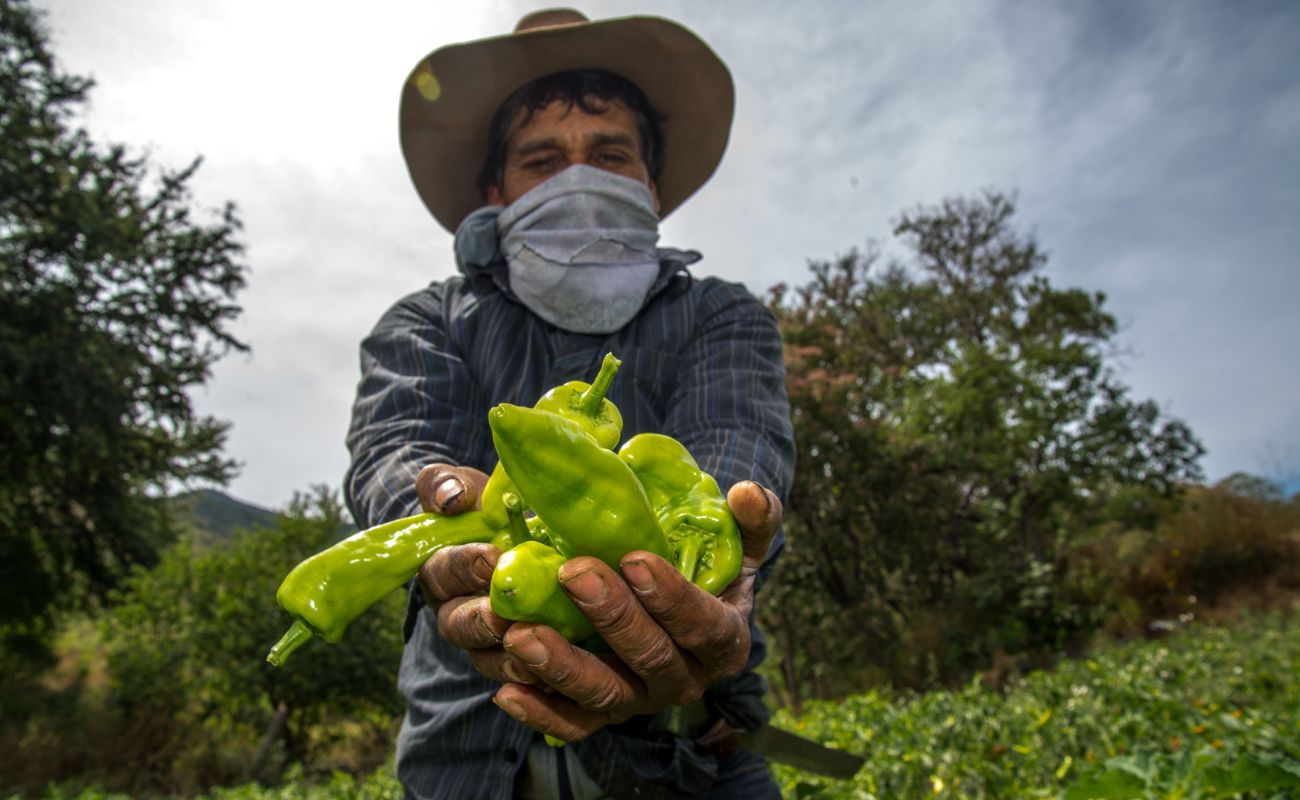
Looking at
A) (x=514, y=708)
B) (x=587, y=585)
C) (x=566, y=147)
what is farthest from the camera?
(x=566, y=147)

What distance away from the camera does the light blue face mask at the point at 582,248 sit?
86.4 inches

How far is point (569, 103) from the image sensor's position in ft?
8.39

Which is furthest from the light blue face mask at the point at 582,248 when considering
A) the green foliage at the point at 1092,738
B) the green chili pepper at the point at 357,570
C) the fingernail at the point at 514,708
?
the green foliage at the point at 1092,738

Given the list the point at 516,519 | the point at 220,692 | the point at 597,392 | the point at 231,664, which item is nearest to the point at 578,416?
the point at 597,392

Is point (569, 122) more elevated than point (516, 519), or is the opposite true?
point (569, 122)

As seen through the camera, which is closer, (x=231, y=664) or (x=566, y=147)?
(x=566, y=147)

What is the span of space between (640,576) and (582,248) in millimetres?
1351

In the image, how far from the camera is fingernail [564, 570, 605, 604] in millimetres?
1107

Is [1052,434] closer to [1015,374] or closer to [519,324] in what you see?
[1015,374]

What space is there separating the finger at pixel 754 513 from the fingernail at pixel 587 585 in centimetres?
30

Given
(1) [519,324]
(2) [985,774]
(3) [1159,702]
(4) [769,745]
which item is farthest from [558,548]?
(3) [1159,702]

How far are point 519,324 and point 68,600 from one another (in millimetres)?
19610

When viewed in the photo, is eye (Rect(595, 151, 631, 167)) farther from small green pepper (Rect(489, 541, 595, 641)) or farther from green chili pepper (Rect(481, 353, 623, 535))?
small green pepper (Rect(489, 541, 595, 641))

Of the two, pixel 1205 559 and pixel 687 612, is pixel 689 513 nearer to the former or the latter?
pixel 687 612
